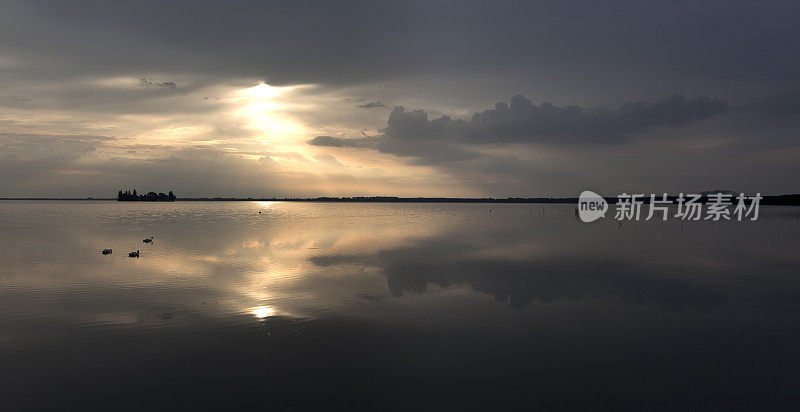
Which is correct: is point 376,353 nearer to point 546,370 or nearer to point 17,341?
point 546,370

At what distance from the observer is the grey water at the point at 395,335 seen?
36.9 feet

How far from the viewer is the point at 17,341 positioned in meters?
14.8

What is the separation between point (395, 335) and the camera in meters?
15.6

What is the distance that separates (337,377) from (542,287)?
1539 cm

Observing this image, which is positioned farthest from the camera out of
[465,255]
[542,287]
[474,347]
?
[465,255]

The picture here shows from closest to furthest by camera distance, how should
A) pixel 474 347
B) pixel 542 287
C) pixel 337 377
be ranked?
pixel 337 377 → pixel 474 347 → pixel 542 287

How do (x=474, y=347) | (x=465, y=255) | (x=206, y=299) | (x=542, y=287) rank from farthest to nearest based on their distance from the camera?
(x=465, y=255)
(x=542, y=287)
(x=206, y=299)
(x=474, y=347)

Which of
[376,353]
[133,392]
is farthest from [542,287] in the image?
[133,392]

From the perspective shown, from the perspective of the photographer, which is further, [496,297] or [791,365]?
[496,297]

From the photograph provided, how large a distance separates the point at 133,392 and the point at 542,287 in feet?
64.6

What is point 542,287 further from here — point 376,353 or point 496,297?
point 376,353

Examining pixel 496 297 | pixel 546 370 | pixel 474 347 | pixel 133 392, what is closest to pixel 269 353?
pixel 133 392

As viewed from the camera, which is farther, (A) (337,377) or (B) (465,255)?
(B) (465,255)

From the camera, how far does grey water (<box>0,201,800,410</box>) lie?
11.2m
